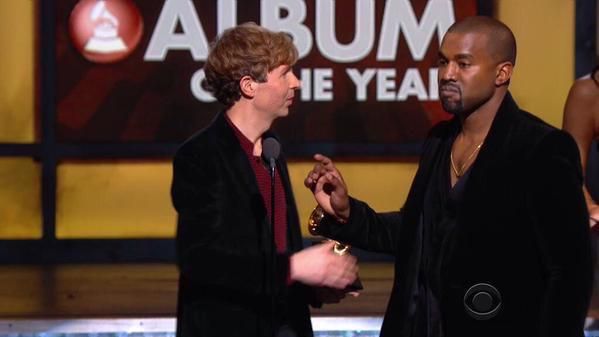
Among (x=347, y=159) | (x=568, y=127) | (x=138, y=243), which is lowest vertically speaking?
(x=138, y=243)

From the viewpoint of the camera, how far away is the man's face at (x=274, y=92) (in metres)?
4.24

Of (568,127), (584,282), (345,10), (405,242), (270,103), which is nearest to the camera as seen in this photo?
(584,282)

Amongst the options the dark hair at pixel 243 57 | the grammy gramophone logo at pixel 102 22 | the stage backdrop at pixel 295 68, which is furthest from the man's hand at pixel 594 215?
the grammy gramophone logo at pixel 102 22

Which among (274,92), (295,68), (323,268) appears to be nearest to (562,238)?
(323,268)

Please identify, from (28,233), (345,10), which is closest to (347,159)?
(345,10)

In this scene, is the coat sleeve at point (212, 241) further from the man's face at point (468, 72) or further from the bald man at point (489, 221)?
the man's face at point (468, 72)

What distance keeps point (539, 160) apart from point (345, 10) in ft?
17.2

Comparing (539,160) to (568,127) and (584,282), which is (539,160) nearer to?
(584,282)

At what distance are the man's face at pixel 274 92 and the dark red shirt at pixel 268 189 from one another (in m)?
0.11

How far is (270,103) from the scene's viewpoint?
4242 millimetres

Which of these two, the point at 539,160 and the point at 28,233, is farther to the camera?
the point at 28,233

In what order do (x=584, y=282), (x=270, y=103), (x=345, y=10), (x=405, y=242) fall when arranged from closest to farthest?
(x=584, y=282) → (x=405, y=242) → (x=270, y=103) → (x=345, y=10)

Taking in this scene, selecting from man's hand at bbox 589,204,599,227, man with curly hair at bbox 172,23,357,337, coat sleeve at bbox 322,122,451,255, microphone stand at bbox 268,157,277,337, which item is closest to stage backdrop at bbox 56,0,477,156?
man's hand at bbox 589,204,599,227

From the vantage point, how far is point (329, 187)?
411cm
